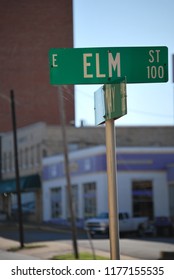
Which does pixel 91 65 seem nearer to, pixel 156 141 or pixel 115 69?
pixel 115 69

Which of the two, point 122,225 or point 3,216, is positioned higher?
point 3,216

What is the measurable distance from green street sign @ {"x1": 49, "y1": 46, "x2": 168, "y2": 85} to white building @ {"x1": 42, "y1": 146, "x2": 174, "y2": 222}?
22122mm

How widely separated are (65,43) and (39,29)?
0.28 metres

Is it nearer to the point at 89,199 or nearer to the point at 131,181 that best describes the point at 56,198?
the point at 89,199

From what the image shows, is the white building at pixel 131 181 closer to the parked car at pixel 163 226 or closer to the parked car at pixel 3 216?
the parked car at pixel 163 226

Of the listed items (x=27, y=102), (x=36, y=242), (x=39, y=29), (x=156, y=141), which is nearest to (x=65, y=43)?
(x=39, y=29)

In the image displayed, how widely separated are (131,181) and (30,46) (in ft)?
77.0

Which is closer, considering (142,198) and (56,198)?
(56,198)

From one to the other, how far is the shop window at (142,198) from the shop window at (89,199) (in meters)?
2.14

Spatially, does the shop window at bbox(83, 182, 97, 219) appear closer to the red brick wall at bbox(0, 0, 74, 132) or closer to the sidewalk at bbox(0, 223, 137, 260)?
the sidewalk at bbox(0, 223, 137, 260)

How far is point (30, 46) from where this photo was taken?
447 centimetres

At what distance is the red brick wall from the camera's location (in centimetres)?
436

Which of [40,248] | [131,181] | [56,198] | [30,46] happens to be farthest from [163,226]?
[30,46]

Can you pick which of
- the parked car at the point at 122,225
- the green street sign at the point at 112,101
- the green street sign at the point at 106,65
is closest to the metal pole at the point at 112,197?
the green street sign at the point at 112,101
